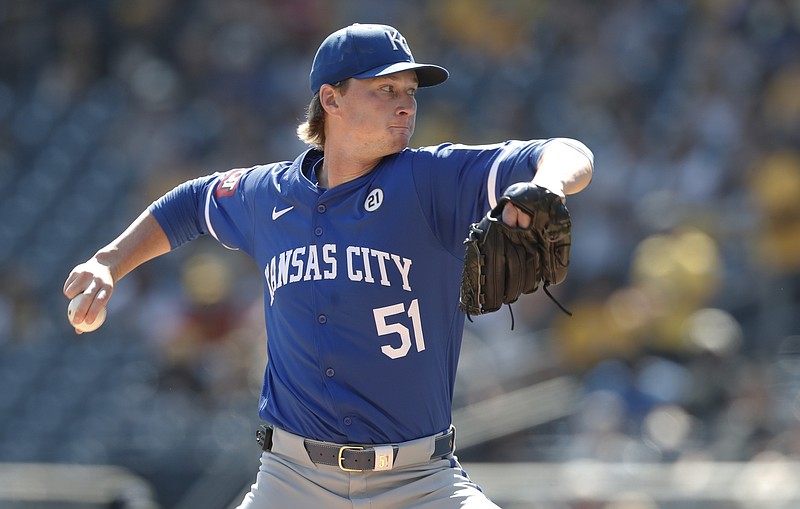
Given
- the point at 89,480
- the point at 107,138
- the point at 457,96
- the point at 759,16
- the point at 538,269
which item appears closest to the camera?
the point at 538,269

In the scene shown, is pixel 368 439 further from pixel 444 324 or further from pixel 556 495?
pixel 556 495

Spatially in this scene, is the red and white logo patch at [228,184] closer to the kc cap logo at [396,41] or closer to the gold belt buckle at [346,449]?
the kc cap logo at [396,41]

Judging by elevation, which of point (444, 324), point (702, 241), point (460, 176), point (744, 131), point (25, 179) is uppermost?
Answer: point (25, 179)

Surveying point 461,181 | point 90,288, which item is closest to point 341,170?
point 461,181

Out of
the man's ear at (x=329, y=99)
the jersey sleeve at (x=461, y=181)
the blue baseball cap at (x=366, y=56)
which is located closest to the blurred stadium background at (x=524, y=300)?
the man's ear at (x=329, y=99)

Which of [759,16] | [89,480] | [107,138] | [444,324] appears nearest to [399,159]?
[444,324]

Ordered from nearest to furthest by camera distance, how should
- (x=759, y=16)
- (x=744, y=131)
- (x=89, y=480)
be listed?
(x=89, y=480)
(x=744, y=131)
(x=759, y=16)

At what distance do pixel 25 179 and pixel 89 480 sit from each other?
15.5 feet

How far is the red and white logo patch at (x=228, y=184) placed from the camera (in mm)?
3775

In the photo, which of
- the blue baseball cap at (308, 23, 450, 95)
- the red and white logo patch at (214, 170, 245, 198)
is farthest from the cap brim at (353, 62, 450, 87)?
the red and white logo patch at (214, 170, 245, 198)

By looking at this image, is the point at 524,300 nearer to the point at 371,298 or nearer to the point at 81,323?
the point at 371,298

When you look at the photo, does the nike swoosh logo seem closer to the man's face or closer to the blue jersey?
the blue jersey

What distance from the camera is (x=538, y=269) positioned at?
2.90 m

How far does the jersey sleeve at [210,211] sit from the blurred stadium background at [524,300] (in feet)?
8.56
